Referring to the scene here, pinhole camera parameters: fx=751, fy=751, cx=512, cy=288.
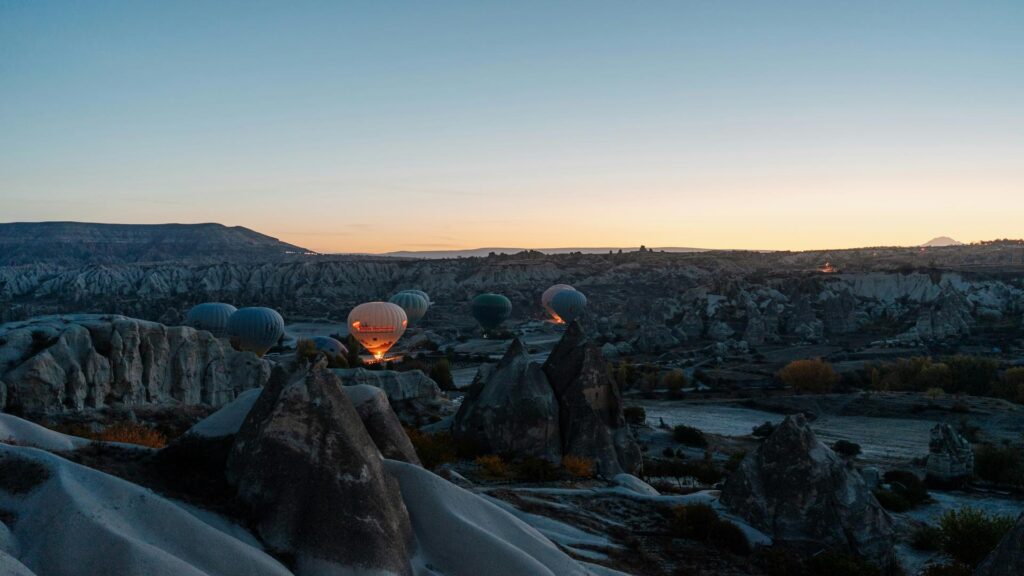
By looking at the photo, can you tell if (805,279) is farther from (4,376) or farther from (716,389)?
(4,376)

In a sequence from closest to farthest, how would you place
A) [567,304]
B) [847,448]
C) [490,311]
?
[847,448]
[490,311]
[567,304]

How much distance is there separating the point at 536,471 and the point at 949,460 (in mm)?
14548

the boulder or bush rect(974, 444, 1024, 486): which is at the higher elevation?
the boulder

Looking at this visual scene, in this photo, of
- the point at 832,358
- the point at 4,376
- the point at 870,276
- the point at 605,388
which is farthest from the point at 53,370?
the point at 870,276

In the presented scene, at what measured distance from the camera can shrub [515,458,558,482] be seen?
14.7 m

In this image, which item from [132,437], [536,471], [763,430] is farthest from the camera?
[763,430]

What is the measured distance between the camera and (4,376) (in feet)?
54.9

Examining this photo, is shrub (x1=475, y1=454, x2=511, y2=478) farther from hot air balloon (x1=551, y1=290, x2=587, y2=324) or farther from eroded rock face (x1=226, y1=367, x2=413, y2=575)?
hot air balloon (x1=551, y1=290, x2=587, y2=324)

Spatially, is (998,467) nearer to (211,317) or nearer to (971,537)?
(971,537)

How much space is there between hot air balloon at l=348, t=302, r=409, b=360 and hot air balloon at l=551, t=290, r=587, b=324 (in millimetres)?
26684

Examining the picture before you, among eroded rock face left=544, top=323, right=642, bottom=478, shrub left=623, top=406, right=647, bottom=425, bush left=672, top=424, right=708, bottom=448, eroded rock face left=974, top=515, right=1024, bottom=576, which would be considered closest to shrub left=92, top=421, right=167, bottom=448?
eroded rock face left=544, top=323, right=642, bottom=478

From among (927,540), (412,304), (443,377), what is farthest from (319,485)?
(412,304)

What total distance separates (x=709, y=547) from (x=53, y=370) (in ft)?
49.4

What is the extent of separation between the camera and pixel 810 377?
1750 inches
